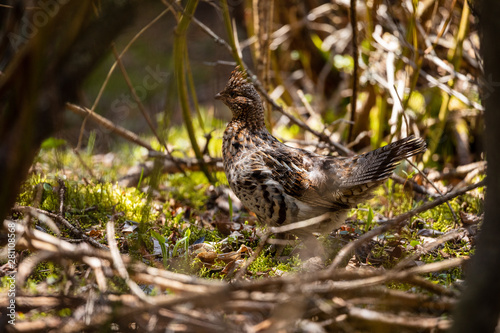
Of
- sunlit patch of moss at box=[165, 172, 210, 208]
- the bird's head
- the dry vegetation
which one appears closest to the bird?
the dry vegetation

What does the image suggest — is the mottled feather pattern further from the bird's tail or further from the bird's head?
the bird's head

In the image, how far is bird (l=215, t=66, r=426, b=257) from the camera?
364 cm

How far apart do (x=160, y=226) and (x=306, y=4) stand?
5.39m

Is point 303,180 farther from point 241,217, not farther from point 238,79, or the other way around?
point 238,79

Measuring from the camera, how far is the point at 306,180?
3.83 m

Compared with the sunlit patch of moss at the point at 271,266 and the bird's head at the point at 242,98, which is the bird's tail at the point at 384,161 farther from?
the bird's head at the point at 242,98

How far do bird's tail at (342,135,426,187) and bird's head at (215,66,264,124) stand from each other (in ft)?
3.56

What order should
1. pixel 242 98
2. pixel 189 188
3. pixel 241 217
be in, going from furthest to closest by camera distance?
pixel 189 188, pixel 241 217, pixel 242 98

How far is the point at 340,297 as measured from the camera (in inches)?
92.4

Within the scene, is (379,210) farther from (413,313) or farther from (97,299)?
(97,299)

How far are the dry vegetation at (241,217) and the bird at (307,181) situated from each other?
0.85ft

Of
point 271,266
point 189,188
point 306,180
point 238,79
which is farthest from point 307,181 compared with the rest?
point 189,188

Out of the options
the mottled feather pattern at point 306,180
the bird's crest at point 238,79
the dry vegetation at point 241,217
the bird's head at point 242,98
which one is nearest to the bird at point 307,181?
the mottled feather pattern at point 306,180

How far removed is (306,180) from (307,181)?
1 centimetres
